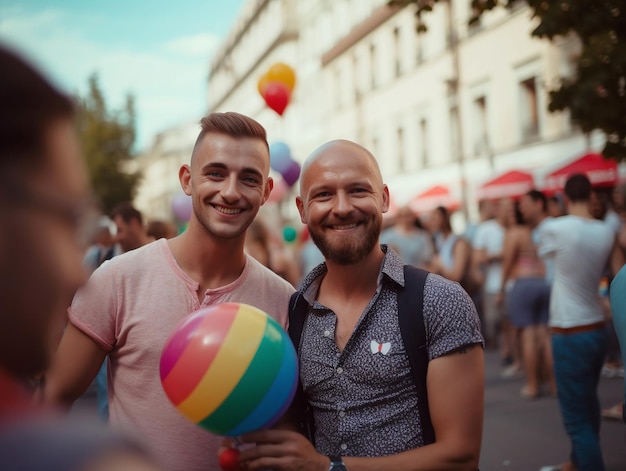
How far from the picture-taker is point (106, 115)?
43.7 m

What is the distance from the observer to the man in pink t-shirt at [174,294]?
2451 millimetres

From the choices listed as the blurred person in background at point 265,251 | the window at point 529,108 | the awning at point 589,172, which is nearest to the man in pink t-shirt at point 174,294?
the blurred person in background at point 265,251

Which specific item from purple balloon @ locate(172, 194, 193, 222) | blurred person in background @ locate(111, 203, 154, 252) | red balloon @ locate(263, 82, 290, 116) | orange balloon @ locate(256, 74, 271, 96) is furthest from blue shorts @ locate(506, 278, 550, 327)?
purple balloon @ locate(172, 194, 193, 222)

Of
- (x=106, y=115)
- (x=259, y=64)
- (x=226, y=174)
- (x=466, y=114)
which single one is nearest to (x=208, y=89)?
(x=259, y=64)

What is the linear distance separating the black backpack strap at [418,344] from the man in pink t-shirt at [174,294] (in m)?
0.56

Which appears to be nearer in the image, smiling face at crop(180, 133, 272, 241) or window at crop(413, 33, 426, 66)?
smiling face at crop(180, 133, 272, 241)

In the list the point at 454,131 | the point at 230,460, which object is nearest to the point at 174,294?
the point at 230,460

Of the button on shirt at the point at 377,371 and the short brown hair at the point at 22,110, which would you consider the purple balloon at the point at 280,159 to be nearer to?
the button on shirt at the point at 377,371

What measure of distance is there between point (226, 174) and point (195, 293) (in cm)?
44

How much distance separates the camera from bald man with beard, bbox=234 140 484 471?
218 cm

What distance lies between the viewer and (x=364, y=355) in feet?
7.64

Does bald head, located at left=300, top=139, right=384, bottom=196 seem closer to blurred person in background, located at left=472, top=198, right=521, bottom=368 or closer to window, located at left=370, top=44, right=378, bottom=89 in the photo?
blurred person in background, located at left=472, top=198, right=521, bottom=368

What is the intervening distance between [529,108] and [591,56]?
517 inches

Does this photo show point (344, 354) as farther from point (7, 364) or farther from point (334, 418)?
point (7, 364)
